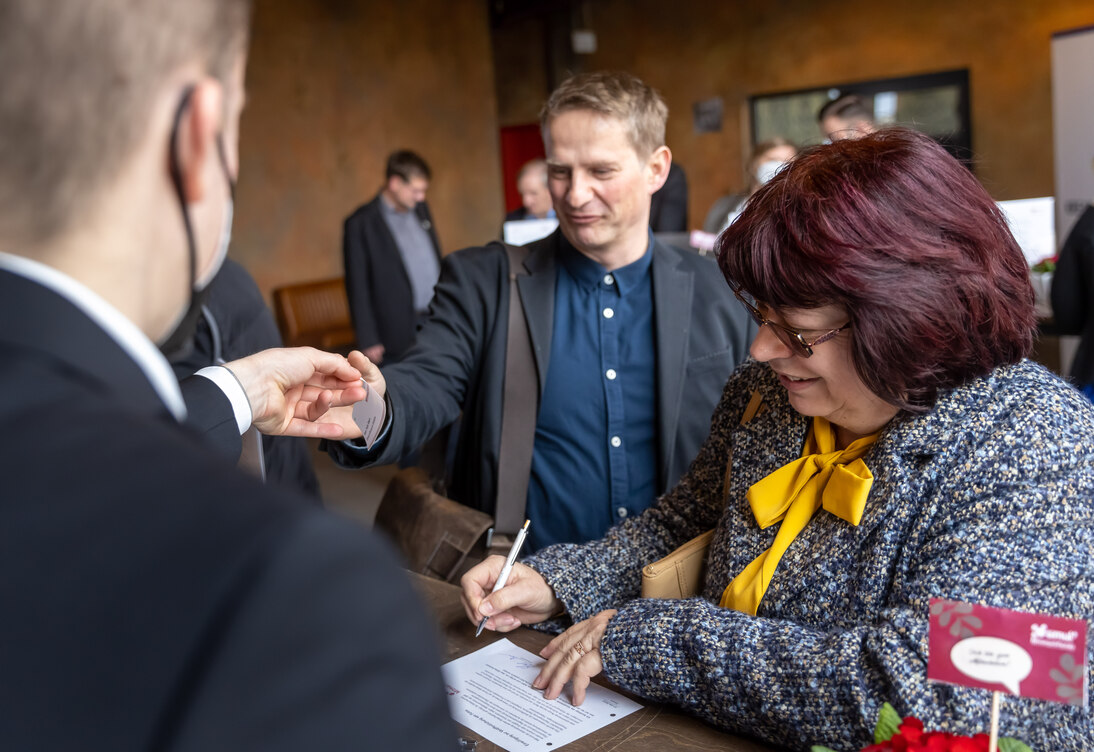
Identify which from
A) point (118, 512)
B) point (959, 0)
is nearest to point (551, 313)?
point (118, 512)

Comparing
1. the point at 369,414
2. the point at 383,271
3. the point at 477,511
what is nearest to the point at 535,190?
the point at 383,271

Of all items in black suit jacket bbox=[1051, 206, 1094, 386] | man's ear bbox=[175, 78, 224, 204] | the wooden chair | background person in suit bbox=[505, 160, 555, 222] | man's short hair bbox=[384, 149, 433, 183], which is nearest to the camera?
man's ear bbox=[175, 78, 224, 204]

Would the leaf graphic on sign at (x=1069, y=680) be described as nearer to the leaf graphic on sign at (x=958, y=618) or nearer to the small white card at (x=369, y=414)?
the leaf graphic on sign at (x=958, y=618)

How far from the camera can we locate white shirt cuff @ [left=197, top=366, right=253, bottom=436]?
1546 mm

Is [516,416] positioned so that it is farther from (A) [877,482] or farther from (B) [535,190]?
(B) [535,190]

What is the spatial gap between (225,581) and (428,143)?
11.0 meters

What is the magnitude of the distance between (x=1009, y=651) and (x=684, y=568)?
2.65 feet

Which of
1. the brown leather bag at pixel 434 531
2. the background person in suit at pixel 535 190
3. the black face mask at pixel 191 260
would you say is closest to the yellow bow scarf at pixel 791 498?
the brown leather bag at pixel 434 531

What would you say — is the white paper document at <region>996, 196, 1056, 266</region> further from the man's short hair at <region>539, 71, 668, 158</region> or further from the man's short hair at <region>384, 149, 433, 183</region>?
the man's short hair at <region>384, 149, 433, 183</region>

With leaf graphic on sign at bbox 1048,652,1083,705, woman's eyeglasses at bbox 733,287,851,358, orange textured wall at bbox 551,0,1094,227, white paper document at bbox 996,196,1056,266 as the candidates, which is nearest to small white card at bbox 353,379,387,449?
woman's eyeglasses at bbox 733,287,851,358

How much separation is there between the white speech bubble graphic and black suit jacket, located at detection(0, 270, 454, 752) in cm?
69

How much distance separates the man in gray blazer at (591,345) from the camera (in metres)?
A: 2.38

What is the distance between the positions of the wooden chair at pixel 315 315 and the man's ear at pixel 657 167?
287 inches

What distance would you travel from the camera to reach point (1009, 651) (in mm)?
944
